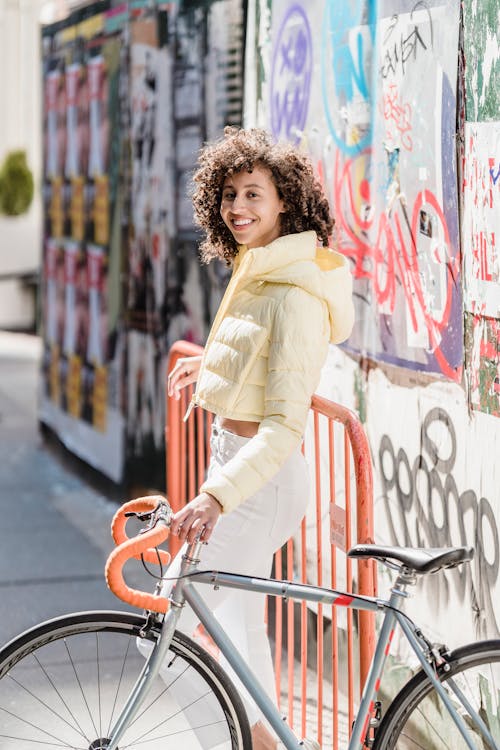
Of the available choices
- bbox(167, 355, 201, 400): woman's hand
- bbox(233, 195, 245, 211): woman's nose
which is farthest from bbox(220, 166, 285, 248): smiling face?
bbox(167, 355, 201, 400): woman's hand

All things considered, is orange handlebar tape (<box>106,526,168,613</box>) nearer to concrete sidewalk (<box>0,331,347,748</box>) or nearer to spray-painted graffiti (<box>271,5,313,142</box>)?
concrete sidewalk (<box>0,331,347,748</box>)

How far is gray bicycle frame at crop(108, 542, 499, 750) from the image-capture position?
315cm

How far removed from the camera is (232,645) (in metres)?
3.29

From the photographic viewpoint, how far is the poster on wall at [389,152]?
425 cm

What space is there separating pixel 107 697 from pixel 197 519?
0.81 m

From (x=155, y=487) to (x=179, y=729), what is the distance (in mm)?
4227

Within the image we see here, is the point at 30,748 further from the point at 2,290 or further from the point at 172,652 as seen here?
the point at 2,290

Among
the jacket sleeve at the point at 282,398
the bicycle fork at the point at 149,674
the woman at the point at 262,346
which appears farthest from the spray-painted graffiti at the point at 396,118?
the bicycle fork at the point at 149,674

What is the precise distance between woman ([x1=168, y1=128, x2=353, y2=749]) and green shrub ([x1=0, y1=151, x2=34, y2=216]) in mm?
18152

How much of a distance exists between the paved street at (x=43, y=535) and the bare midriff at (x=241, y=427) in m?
2.41

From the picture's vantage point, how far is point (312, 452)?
537 cm

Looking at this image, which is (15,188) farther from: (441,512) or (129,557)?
(129,557)

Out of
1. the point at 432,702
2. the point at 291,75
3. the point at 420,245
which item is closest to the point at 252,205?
the point at 420,245

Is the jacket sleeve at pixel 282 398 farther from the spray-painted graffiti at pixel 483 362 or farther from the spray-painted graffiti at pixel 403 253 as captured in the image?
the spray-painted graffiti at pixel 403 253
